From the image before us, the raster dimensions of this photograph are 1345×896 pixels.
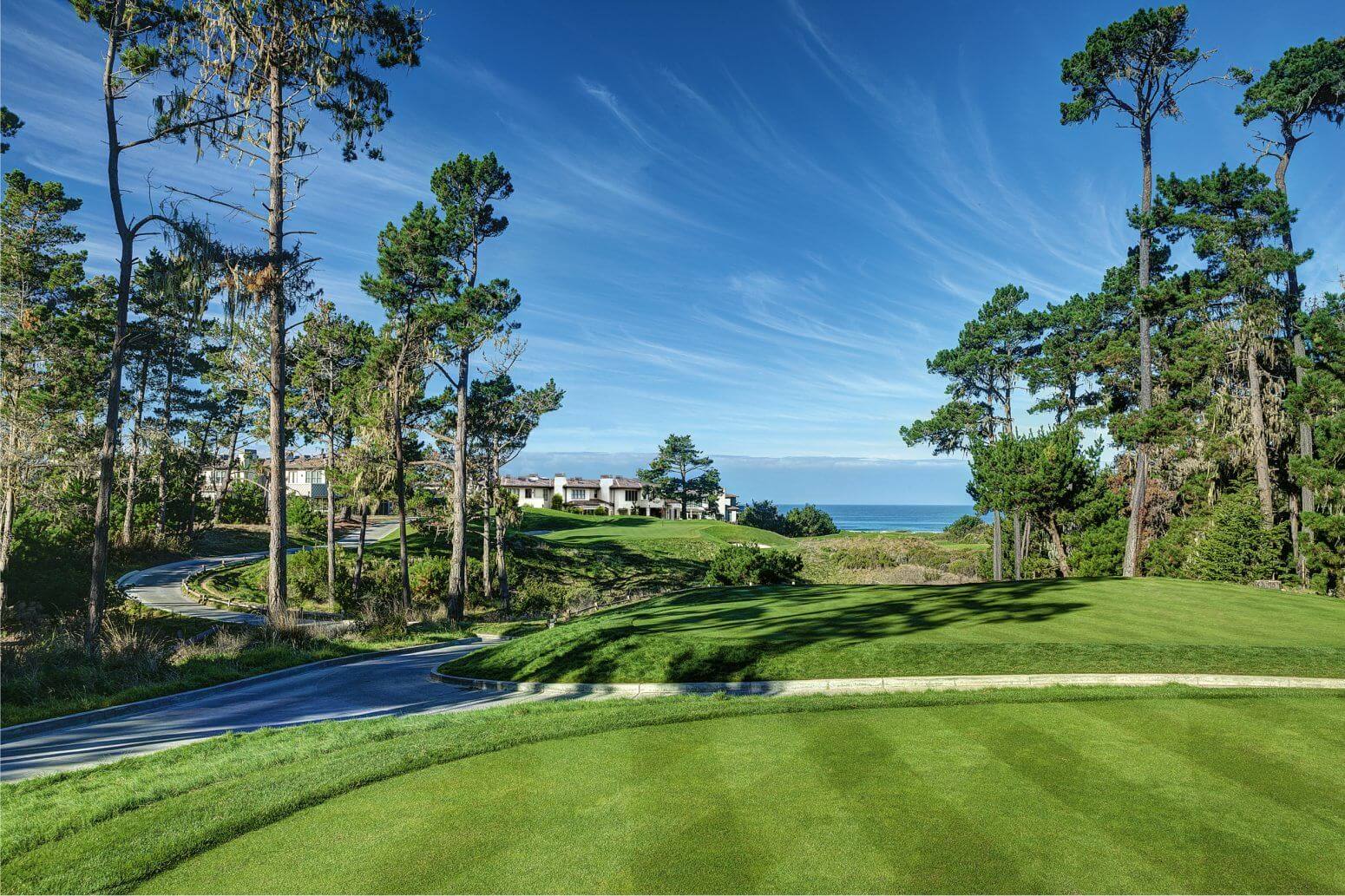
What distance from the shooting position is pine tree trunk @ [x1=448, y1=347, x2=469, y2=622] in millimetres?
25828

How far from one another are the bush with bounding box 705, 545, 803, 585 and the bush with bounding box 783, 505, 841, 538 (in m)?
58.5

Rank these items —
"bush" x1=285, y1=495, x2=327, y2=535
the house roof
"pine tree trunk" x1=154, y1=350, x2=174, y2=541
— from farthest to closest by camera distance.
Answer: the house roof, "bush" x1=285, y1=495, x2=327, y2=535, "pine tree trunk" x1=154, y1=350, x2=174, y2=541

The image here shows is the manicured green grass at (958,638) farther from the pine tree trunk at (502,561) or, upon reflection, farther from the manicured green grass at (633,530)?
the manicured green grass at (633,530)

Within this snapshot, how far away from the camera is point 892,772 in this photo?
5137mm

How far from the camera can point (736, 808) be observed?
4.51 metres

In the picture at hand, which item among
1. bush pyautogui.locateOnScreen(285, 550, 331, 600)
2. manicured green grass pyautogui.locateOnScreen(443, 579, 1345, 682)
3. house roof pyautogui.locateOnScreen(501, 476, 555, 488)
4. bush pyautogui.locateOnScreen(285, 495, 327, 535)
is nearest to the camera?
manicured green grass pyautogui.locateOnScreen(443, 579, 1345, 682)

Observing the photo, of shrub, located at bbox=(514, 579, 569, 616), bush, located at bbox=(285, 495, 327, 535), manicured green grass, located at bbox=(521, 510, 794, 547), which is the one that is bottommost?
shrub, located at bbox=(514, 579, 569, 616)

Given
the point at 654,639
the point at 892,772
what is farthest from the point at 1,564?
the point at 892,772

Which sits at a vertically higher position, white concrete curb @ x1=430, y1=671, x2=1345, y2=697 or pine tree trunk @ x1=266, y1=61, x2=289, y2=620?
pine tree trunk @ x1=266, y1=61, x2=289, y2=620

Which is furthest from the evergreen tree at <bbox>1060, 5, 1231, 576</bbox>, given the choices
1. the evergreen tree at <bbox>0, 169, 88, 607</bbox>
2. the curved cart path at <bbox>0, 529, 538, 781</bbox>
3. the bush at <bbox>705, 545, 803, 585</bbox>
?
the evergreen tree at <bbox>0, 169, 88, 607</bbox>

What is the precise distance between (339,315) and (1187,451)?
39893 mm

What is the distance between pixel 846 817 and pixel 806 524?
85.7 metres

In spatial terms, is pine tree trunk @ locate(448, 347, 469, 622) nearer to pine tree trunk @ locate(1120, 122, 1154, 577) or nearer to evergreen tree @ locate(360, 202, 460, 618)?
evergreen tree @ locate(360, 202, 460, 618)

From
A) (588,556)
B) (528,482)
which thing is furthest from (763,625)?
(528,482)
